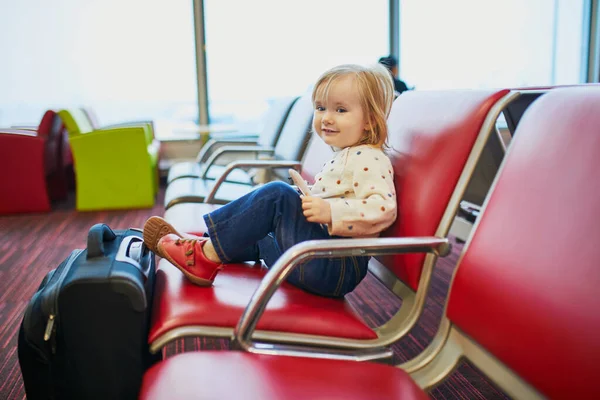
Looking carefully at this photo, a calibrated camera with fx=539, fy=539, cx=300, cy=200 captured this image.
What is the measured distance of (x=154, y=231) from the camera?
1.30 m

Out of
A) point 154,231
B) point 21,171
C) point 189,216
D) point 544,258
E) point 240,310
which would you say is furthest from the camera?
point 21,171

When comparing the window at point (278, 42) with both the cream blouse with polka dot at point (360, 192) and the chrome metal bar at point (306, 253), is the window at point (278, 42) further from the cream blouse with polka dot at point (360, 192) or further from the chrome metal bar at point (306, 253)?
the chrome metal bar at point (306, 253)

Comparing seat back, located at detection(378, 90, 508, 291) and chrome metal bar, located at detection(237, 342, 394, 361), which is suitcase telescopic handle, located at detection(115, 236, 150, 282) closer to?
chrome metal bar, located at detection(237, 342, 394, 361)

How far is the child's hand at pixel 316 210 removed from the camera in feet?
3.65

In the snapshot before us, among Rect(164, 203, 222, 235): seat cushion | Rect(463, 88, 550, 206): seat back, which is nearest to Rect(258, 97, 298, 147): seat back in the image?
Rect(164, 203, 222, 235): seat cushion

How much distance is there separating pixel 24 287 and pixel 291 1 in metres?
3.80

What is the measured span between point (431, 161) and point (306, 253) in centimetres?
35

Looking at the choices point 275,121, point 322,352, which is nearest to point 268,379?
point 322,352

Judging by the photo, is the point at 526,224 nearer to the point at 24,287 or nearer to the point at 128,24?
the point at 24,287

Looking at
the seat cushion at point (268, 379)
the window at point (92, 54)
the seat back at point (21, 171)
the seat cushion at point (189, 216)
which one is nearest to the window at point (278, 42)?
the window at point (92, 54)

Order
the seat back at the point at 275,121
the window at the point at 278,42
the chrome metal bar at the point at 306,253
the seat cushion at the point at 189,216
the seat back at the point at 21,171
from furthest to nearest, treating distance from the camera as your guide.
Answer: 1. the window at the point at 278,42
2. the seat back at the point at 21,171
3. the seat back at the point at 275,121
4. the seat cushion at the point at 189,216
5. the chrome metal bar at the point at 306,253

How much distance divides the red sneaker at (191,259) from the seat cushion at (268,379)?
0.31 metres

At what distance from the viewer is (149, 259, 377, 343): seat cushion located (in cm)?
101

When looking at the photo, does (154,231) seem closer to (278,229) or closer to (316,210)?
(278,229)
